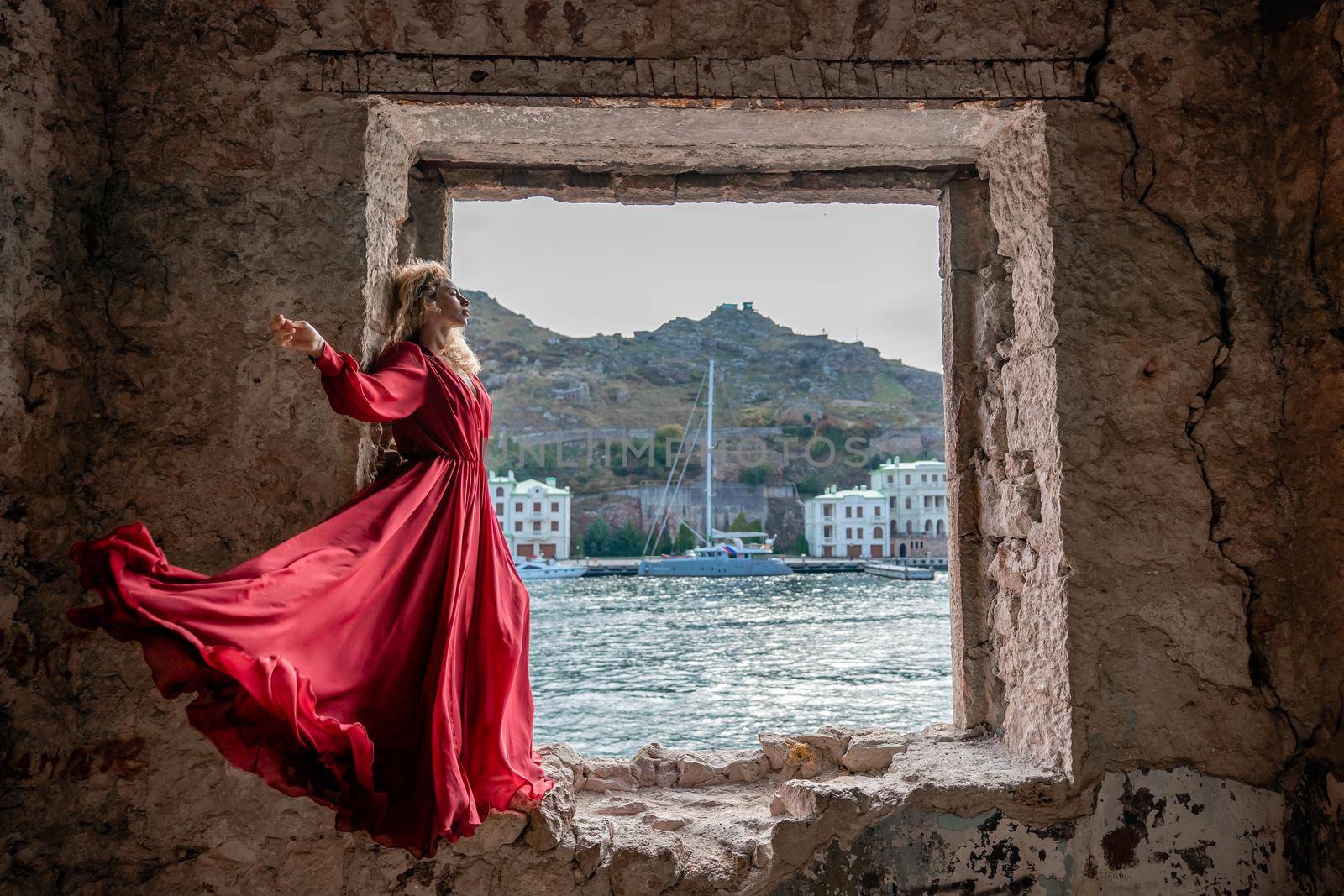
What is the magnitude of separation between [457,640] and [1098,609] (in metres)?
1.55

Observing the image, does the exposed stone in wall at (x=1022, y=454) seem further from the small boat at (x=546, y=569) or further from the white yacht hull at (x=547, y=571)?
the white yacht hull at (x=547, y=571)

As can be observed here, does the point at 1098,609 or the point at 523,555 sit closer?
the point at 1098,609

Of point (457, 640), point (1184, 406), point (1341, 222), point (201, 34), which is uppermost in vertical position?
point (201, 34)

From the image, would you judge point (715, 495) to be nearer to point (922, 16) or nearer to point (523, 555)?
point (523, 555)

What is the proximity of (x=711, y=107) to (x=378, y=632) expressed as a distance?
153 centimetres

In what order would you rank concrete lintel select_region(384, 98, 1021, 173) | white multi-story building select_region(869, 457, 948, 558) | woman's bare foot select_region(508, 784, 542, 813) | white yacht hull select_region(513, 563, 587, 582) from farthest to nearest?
white multi-story building select_region(869, 457, 948, 558) → white yacht hull select_region(513, 563, 587, 582) → concrete lintel select_region(384, 98, 1021, 173) → woman's bare foot select_region(508, 784, 542, 813)

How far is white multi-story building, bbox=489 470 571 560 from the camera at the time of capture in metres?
13.5

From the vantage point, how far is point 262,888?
1951mm

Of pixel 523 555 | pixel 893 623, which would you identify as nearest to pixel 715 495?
pixel 523 555

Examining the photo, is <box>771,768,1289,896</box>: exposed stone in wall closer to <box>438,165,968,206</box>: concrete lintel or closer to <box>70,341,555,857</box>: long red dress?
<box>70,341,555,857</box>: long red dress

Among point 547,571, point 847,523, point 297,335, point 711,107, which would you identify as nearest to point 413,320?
point 297,335

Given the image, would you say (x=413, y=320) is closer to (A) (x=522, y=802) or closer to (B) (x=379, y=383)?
(B) (x=379, y=383)

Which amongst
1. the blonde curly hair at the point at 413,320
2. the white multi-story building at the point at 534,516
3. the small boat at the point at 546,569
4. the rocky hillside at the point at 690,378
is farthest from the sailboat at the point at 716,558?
the blonde curly hair at the point at 413,320

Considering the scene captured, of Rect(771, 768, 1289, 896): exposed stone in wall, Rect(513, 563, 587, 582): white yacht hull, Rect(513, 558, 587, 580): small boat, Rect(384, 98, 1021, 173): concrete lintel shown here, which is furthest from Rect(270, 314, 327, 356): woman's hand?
Rect(513, 563, 587, 582): white yacht hull
